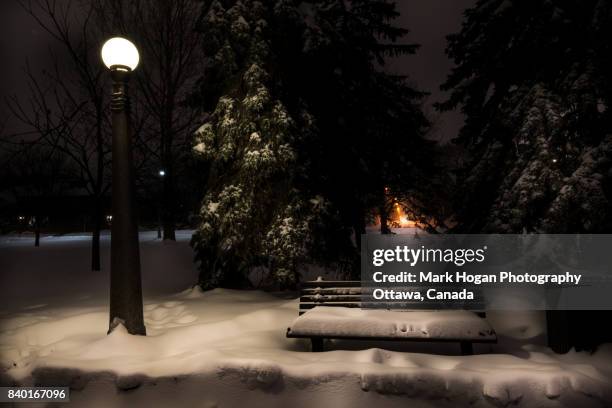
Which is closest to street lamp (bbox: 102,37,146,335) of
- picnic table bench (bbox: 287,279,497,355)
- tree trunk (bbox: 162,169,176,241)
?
picnic table bench (bbox: 287,279,497,355)

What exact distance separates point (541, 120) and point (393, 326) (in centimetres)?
415

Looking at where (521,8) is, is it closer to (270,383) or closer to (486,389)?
(486,389)

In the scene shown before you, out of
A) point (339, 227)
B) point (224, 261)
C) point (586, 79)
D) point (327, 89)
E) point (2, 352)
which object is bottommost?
point (2, 352)

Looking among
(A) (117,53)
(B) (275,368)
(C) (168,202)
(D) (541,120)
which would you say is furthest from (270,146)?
(C) (168,202)

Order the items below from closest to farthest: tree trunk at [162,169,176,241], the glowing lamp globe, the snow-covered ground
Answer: the snow-covered ground
the glowing lamp globe
tree trunk at [162,169,176,241]

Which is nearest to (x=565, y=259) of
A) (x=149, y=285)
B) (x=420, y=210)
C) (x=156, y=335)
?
(x=156, y=335)

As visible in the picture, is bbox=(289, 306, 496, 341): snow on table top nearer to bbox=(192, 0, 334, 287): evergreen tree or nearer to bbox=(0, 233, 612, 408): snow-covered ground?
bbox=(0, 233, 612, 408): snow-covered ground

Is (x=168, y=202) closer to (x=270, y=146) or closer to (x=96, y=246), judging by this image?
(x=96, y=246)

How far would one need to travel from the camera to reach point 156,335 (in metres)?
5.61

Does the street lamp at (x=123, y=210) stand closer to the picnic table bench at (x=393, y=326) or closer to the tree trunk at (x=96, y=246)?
the picnic table bench at (x=393, y=326)

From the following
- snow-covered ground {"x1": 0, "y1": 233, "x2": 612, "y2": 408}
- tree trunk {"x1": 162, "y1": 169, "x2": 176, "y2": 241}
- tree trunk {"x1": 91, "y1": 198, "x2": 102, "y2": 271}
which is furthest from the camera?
tree trunk {"x1": 162, "y1": 169, "x2": 176, "y2": 241}

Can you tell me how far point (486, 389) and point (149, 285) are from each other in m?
8.92

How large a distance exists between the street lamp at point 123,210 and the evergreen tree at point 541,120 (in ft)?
17.8

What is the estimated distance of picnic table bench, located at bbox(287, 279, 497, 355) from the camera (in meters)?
4.56
